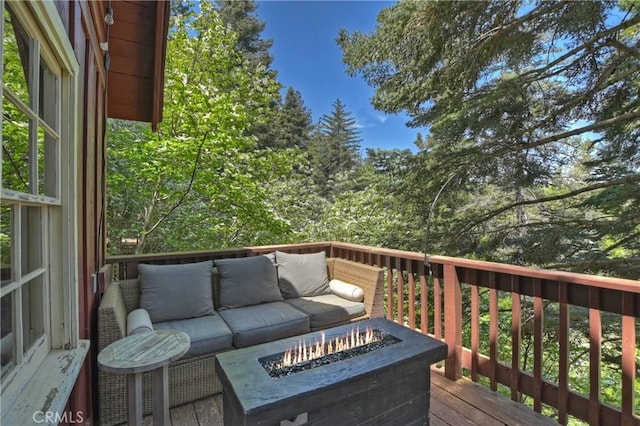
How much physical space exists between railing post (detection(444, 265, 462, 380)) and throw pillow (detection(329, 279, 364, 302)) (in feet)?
3.12

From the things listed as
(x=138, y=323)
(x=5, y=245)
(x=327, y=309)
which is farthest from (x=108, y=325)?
(x=327, y=309)

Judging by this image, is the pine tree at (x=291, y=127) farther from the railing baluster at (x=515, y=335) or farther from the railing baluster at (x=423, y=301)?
the railing baluster at (x=515, y=335)

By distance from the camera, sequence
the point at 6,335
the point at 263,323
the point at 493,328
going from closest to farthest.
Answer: the point at 6,335
the point at 493,328
the point at 263,323

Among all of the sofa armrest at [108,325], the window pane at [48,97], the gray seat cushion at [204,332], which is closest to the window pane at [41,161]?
the window pane at [48,97]

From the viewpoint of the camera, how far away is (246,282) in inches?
125

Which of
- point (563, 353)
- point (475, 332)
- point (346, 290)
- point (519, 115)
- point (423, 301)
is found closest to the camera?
point (563, 353)

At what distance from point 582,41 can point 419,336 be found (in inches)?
201

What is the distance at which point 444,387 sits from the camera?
243cm

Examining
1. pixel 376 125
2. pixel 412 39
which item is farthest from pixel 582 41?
pixel 376 125

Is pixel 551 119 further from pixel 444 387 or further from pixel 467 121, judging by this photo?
pixel 444 387

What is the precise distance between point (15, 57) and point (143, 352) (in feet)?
4.53

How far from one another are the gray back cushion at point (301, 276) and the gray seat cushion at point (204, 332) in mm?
893

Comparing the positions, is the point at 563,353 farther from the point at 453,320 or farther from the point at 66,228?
the point at 66,228

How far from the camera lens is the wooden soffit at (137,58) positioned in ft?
8.66
